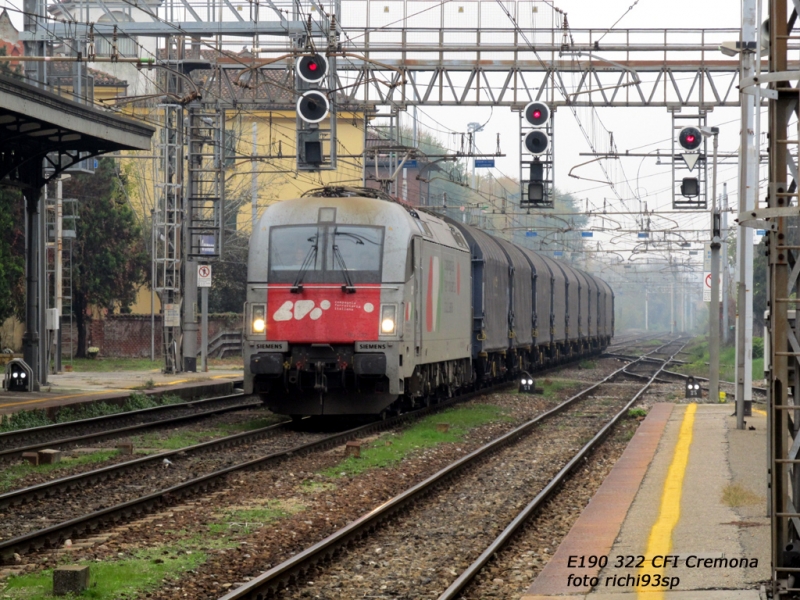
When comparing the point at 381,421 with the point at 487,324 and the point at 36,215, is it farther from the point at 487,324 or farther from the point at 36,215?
the point at 36,215

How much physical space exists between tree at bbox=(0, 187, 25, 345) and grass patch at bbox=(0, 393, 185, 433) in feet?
35.2

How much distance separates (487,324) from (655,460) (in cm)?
1064

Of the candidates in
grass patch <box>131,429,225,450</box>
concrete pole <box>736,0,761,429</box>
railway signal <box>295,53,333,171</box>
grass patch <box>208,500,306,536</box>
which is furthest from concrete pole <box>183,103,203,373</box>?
grass patch <box>208,500,306,536</box>

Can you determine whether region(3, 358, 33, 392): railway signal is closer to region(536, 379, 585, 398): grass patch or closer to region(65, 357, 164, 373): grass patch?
region(65, 357, 164, 373): grass patch

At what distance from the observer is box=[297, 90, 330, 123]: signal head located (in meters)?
19.7

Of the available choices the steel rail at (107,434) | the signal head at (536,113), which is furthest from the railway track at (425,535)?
the signal head at (536,113)

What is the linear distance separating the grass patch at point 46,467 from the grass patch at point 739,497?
22.7 ft

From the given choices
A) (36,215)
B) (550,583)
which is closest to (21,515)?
(550,583)

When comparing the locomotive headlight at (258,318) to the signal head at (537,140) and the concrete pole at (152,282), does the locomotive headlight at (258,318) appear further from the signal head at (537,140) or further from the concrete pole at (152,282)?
the concrete pole at (152,282)

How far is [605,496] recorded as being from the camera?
10625 mm

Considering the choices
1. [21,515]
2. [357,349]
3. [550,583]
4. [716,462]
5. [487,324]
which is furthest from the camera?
[487,324]

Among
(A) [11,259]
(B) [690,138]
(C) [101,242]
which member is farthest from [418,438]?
(C) [101,242]

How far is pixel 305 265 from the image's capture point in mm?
16297

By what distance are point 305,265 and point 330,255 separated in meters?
0.39
